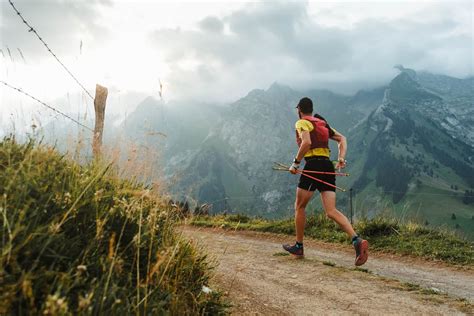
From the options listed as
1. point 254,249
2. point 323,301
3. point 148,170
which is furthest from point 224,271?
point 254,249

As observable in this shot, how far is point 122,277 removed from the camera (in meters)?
3.23

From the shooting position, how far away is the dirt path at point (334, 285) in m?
5.52

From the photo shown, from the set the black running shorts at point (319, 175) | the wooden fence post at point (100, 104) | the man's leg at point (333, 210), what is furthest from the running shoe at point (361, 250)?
the wooden fence post at point (100, 104)

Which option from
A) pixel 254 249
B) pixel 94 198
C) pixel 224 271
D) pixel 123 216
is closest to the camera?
pixel 94 198

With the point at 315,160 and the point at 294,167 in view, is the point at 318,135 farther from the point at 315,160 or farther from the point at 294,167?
the point at 294,167

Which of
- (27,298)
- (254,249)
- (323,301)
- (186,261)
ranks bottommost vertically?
(254,249)

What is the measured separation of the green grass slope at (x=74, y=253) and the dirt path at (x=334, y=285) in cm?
141

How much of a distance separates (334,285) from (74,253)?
4734 mm

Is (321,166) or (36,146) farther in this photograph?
(321,166)

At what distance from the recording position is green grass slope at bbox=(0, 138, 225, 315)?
8.34ft

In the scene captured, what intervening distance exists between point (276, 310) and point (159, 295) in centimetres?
240

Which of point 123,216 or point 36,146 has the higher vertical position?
point 36,146

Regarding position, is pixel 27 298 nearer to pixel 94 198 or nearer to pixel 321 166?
pixel 94 198

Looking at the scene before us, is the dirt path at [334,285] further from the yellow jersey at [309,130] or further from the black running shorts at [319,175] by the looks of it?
the yellow jersey at [309,130]
